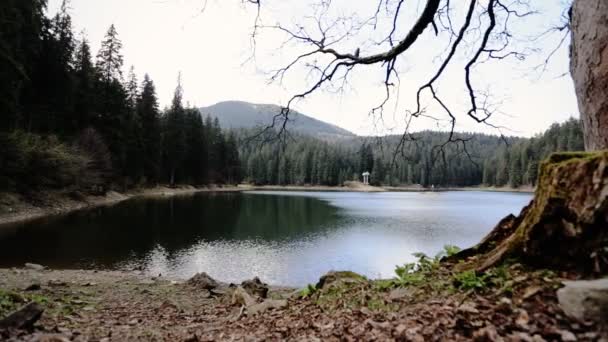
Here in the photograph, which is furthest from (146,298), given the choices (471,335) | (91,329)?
(471,335)

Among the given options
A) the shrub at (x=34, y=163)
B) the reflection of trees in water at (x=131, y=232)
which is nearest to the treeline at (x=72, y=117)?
the shrub at (x=34, y=163)

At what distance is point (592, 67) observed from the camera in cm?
333

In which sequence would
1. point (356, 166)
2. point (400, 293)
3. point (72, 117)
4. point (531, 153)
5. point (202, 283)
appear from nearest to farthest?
point (400, 293) → point (202, 283) → point (72, 117) → point (531, 153) → point (356, 166)

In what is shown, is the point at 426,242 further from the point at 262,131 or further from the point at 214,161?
the point at 214,161

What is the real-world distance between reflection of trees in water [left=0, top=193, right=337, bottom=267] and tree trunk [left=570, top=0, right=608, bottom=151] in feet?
54.0

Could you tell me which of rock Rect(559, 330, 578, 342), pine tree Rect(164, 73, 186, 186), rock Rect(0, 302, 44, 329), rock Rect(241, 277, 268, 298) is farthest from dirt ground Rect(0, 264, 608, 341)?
pine tree Rect(164, 73, 186, 186)

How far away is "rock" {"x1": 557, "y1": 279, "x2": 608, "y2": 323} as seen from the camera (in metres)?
2.19

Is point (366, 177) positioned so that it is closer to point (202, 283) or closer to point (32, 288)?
point (202, 283)

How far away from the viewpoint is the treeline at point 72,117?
73.8 feet

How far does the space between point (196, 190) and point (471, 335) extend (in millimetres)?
68055

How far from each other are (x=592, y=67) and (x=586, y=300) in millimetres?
2321

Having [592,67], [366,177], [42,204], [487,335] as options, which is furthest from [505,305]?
[366,177]

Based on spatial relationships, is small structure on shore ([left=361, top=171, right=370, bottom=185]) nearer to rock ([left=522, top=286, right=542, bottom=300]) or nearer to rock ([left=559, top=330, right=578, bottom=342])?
rock ([left=522, top=286, right=542, bottom=300])

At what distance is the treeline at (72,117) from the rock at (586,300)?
21.1 m
